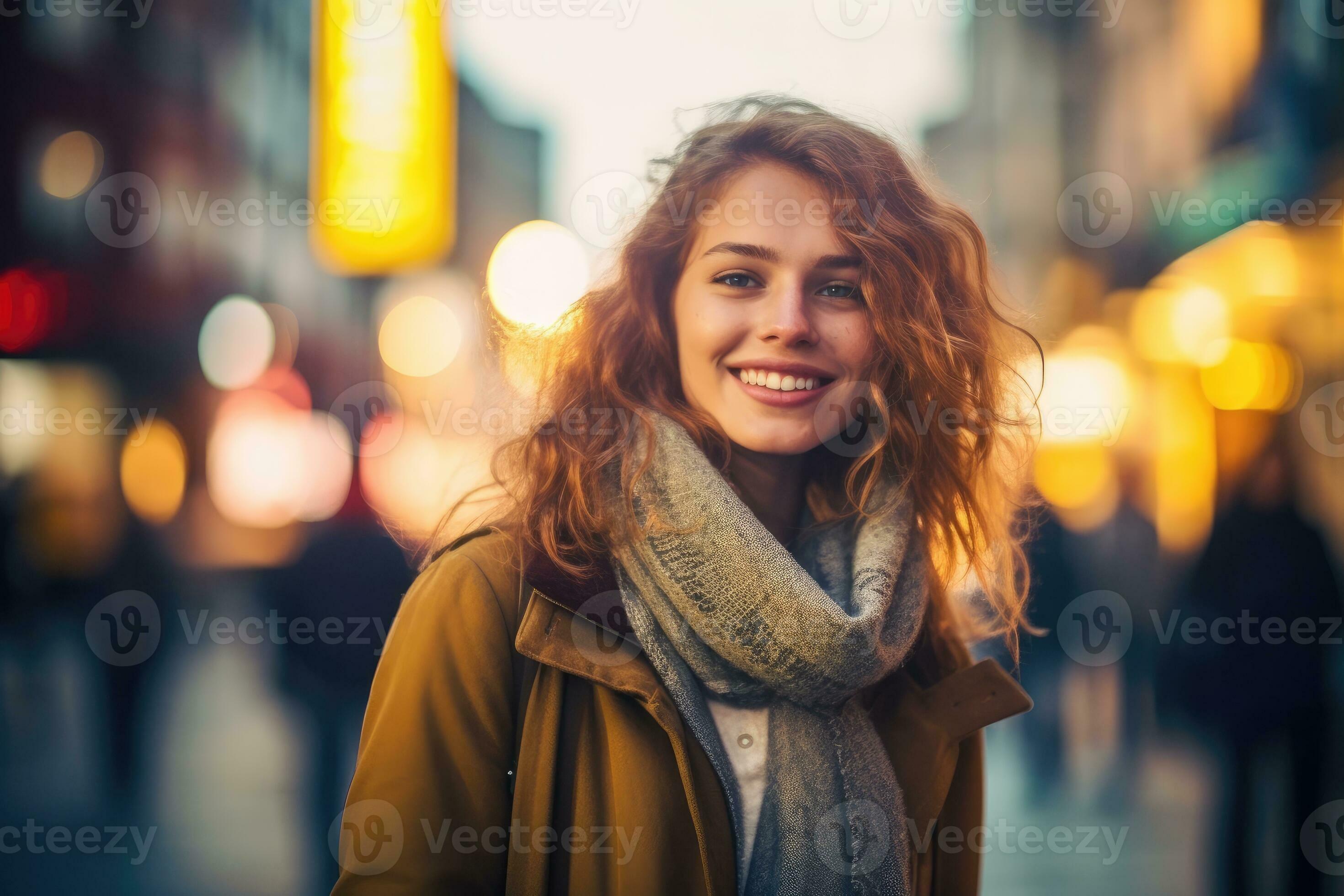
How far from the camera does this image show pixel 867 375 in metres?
2.47

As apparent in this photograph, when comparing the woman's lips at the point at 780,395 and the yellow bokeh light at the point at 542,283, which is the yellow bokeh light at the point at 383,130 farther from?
the woman's lips at the point at 780,395

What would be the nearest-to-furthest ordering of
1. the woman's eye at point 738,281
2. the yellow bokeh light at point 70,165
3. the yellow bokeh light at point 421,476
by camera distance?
the woman's eye at point 738,281 → the yellow bokeh light at point 421,476 → the yellow bokeh light at point 70,165

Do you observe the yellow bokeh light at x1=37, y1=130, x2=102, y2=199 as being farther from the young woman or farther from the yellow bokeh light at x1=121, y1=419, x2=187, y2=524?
the young woman

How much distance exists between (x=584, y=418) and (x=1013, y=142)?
33600mm

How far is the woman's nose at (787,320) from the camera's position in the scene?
2.18m

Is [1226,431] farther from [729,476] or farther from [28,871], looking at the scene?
[28,871]

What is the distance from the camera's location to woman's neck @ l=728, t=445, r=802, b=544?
243cm

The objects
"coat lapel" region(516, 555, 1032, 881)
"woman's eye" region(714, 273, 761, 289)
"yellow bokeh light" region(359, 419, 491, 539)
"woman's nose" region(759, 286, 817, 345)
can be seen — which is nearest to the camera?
"coat lapel" region(516, 555, 1032, 881)

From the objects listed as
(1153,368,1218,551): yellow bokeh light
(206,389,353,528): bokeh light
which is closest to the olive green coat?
(1153,368,1218,551): yellow bokeh light

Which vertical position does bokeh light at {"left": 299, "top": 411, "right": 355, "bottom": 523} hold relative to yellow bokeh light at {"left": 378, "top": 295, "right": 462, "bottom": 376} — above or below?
below

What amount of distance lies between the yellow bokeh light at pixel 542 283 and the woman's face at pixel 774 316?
0.53m

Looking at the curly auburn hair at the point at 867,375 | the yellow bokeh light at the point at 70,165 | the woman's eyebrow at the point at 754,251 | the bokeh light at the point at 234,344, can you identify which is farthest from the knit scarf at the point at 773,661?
the bokeh light at the point at 234,344

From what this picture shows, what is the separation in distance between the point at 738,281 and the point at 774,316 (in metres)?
0.15

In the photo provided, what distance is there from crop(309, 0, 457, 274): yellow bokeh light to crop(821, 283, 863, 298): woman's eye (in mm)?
10280
